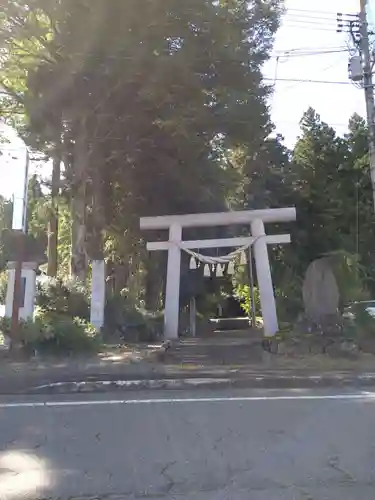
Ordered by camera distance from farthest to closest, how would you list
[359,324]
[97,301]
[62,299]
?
[62,299]
[97,301]
[359,324]

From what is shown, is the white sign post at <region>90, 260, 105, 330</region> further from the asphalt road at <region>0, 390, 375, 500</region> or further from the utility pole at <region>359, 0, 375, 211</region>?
the utility pole at <region>359, 0, 375, 211</region>

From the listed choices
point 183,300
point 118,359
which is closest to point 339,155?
point 183,300

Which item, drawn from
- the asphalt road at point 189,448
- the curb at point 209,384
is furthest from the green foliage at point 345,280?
the asphalt road at point 189,448

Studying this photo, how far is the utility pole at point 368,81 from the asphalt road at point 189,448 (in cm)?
1195

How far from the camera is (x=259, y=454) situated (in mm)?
5891

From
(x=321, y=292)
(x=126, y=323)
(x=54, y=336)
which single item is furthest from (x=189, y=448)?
(x=126, y=323)

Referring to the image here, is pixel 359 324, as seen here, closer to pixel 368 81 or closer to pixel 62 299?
pixel 62 299

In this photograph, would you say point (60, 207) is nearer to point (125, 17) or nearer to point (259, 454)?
point (125, 17)

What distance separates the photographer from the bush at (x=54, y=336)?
13016 mm

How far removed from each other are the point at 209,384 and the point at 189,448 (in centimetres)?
393

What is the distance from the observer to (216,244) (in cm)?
1717

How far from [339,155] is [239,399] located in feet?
92.7

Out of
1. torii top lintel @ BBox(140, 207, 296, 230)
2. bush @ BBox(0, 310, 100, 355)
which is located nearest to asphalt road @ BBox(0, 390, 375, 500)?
bush @ BBox(0, 310, 100, 355)

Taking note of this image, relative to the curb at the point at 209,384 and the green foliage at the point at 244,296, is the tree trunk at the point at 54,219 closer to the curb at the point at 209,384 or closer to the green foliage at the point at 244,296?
the green foliage at the point at 244,296
